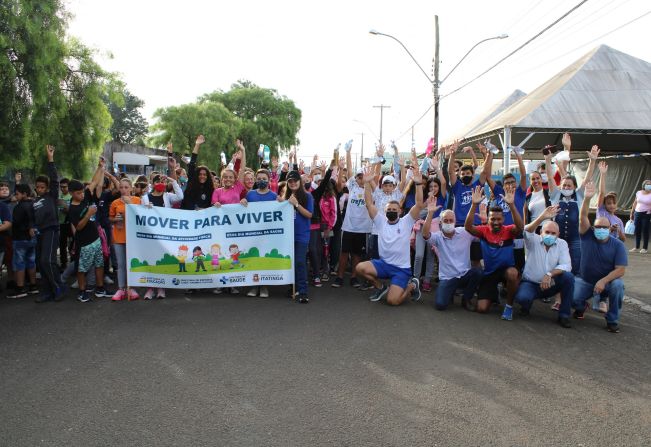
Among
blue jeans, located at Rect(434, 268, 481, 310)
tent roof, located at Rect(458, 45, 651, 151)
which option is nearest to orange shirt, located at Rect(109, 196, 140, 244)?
blue jeans, located at Rect(434, 268, 481, 310)

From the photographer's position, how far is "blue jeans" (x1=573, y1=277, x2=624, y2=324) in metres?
6.34

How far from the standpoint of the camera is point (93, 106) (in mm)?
15727

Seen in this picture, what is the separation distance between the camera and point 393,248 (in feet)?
25.2

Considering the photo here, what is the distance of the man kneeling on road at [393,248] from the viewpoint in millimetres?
7621

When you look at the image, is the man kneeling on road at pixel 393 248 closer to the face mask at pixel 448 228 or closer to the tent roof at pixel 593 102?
the face mask at pixel 448 228

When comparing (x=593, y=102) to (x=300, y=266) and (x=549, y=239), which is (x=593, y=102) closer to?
(x=549, y=239)

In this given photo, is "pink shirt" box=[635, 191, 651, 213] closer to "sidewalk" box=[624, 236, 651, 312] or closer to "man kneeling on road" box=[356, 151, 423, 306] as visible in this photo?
"sidewalk" box=[624, 236, 651, 312]

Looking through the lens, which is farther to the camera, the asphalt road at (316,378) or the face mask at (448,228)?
the face mask at (448,228)

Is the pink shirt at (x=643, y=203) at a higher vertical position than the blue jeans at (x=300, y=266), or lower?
higher

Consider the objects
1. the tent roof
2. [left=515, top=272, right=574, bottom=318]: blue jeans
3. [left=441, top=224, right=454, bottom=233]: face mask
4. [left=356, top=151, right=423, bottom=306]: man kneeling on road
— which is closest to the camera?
[left=515, top=272, right=574, bottom=318]: blue jeans

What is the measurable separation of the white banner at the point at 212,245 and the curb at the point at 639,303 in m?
5.19

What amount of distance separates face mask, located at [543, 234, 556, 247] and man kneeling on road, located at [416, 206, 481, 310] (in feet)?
3.16

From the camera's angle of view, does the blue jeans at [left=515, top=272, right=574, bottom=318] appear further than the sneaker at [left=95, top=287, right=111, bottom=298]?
No

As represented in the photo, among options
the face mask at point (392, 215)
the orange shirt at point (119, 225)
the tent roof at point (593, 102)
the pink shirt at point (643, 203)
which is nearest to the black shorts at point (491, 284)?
the face mask at point (392, 215)
